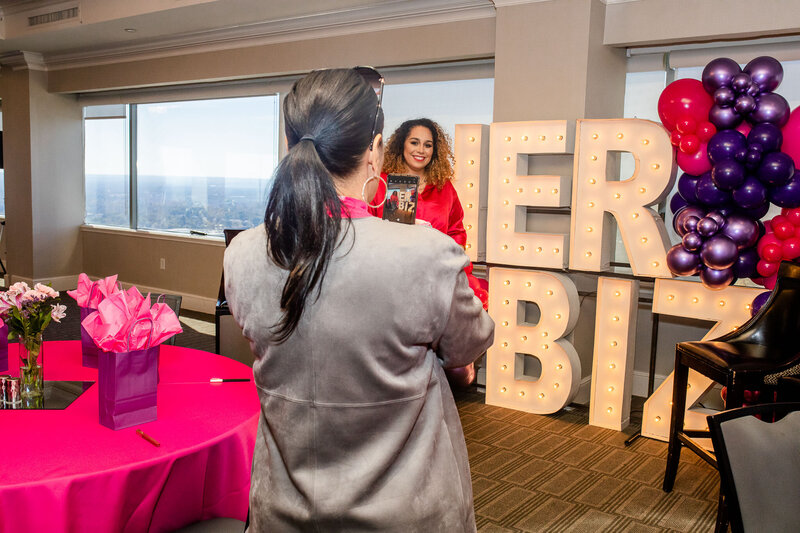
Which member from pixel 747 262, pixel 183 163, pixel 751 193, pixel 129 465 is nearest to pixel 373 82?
pixel 129 465

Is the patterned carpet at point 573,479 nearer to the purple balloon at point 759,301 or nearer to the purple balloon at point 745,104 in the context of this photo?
the purple balloon at point 759,301

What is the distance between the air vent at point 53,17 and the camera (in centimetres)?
604

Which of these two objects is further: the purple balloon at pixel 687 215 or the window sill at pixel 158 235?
the window sill at pixel 158 235

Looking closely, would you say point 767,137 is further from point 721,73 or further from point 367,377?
point 367,377

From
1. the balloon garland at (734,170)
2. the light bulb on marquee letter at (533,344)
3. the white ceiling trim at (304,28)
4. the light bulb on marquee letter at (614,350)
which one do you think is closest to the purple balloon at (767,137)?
the balloon garland at (734,170)

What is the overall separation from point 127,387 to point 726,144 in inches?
105

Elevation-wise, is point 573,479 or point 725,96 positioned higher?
point 725,96

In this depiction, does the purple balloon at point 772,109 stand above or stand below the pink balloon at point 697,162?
above

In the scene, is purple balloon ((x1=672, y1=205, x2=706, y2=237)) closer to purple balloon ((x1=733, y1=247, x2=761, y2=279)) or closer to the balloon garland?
the balloon garland

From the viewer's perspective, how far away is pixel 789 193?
3.03 m

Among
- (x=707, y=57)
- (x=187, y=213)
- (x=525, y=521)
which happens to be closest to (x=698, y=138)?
(x=707, y=57)

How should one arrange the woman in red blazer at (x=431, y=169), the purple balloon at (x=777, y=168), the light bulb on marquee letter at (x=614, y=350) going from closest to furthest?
the purple balloon at (x=777, y=168), the light bulb on marquee letter at (x=614, y=350), the woman in red blazer at (x=431, y=169)

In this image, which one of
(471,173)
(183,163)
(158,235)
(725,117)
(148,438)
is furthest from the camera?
(158,235)

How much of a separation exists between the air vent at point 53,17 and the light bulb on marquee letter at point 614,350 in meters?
5.10
